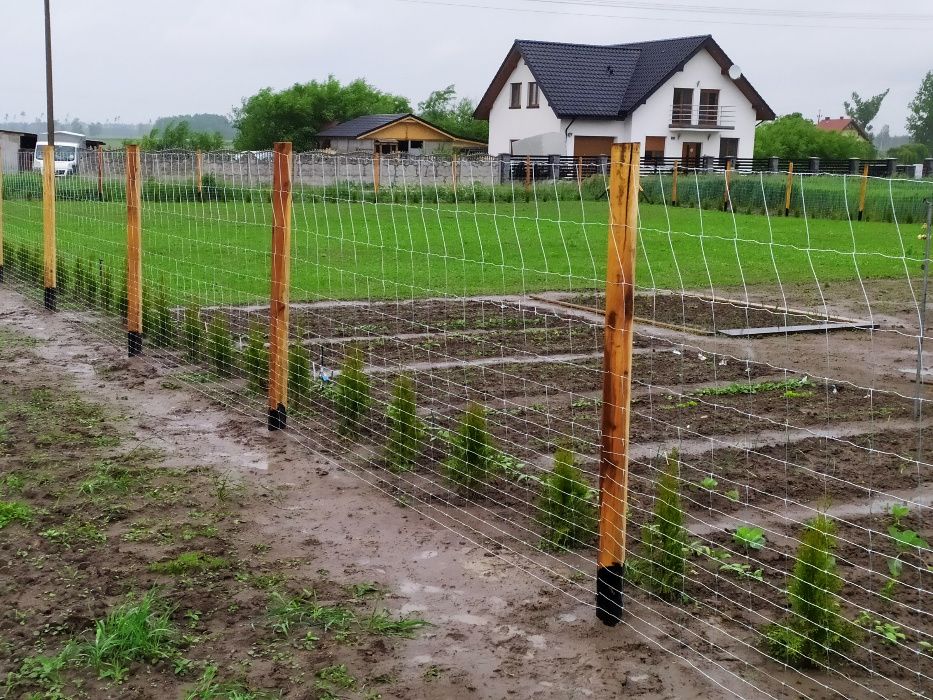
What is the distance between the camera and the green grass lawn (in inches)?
519

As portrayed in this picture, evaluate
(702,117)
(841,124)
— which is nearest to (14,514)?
(702,117)

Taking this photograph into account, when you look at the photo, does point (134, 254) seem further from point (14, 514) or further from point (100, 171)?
point (14, 514)

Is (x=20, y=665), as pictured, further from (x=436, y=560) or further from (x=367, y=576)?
(x=436, y=560)

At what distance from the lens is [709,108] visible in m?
47.3

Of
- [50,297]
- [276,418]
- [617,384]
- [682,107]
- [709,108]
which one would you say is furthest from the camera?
[709,108]

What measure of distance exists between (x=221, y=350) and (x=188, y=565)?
4095 millimetres

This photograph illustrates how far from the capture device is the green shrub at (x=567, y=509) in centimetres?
507

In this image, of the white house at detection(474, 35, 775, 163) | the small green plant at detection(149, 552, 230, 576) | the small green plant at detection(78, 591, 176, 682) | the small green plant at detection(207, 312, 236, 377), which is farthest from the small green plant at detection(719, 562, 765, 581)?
the white house at detection(474, 35, 775, 163)

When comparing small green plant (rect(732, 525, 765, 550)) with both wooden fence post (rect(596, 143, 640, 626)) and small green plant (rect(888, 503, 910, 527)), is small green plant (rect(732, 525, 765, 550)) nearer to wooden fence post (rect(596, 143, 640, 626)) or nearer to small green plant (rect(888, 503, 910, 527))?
small green plant (rect(888, 503, 910, 527))

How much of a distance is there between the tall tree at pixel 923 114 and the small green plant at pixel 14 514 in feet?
374

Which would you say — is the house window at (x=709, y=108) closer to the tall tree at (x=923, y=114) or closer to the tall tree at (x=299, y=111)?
the tall tree at (x=299, y=111)

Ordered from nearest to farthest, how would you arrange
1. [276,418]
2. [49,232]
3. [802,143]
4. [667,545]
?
[667,545] < [276,418] < [49,232] < [802,143]

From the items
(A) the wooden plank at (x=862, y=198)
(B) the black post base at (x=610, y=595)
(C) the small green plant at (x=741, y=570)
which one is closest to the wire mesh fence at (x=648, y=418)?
(C) the small green plant at (x=741, y=570)

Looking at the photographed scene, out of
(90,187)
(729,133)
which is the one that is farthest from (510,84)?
(90,187)
